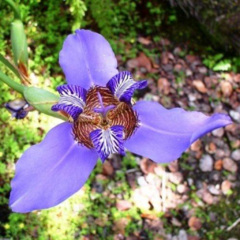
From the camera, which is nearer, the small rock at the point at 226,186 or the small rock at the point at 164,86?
the small rock at the point at 226,186

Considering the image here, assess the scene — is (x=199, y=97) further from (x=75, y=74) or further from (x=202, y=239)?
(x=75, y=74)

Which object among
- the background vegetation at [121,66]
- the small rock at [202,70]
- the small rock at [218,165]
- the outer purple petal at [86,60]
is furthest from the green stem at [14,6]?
the small rock at [202,70]

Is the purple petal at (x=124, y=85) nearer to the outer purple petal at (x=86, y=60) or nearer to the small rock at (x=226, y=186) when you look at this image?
the outer purple petal at (x=86, y=60)

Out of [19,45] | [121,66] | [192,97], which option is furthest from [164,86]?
[19,45]

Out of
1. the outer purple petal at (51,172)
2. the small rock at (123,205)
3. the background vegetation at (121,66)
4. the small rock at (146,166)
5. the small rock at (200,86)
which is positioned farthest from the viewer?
the small rock at (200,86)

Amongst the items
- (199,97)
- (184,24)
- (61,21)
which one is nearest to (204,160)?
(199,97)

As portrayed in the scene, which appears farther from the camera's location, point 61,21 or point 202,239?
point 61,21

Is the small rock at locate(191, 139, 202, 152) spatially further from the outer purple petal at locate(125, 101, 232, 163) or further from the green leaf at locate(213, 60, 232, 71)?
the outer purple petal at locate(125, 101, 232, 163)
